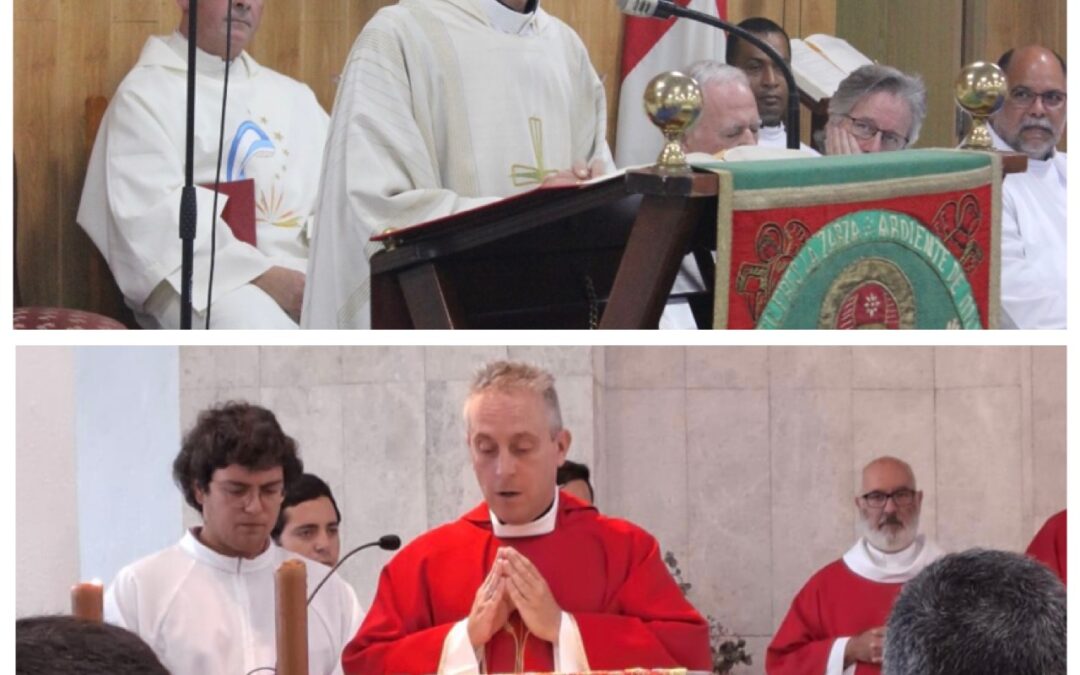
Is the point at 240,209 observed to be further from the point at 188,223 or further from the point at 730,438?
the point at 730,438

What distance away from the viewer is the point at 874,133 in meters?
5.29

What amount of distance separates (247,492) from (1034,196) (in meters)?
2.99

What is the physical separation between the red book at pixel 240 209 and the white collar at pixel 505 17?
0.98 meters

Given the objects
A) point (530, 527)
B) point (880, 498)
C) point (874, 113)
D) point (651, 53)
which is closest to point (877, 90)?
point (874, 113)

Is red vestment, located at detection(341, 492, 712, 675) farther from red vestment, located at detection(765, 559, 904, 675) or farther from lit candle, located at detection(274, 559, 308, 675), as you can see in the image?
red vestment, located at detection(765, 559, 904, 675)

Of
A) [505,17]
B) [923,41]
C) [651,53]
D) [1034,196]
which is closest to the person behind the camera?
[505,17]

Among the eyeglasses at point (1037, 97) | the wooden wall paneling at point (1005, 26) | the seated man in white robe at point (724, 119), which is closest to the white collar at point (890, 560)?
the seated man in white robe at point (724, 119)

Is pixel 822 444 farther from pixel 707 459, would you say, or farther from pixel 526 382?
pixel 526 382

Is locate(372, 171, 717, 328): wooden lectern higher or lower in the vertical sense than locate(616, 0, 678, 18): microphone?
lower

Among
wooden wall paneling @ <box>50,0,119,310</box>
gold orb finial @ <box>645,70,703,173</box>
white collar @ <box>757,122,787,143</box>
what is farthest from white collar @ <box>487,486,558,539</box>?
white collar @ <box>757,122,787,143</box>

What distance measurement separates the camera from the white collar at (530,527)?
10.8 feet

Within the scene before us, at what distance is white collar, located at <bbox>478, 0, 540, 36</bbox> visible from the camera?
15.8 feet

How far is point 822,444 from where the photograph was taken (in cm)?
517

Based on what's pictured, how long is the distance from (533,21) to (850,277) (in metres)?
1.83
